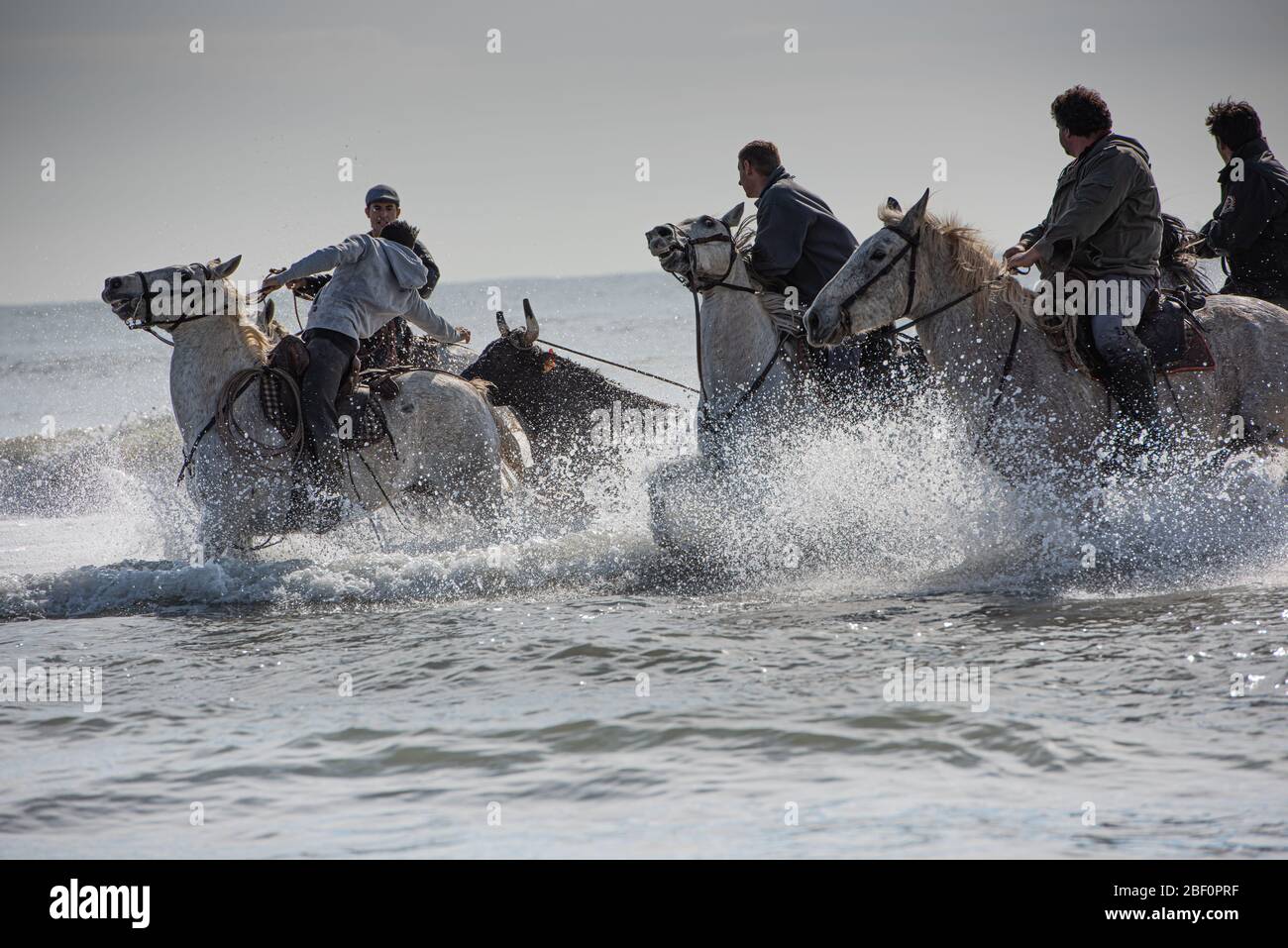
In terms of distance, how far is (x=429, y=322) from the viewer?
8891 millimetres

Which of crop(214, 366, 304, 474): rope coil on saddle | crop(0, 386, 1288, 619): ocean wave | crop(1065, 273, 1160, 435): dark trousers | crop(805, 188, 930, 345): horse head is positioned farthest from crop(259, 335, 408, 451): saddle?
crop(1065, 273, 1160, 435): dark trousers

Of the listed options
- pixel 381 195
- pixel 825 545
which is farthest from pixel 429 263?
pixel 825 545

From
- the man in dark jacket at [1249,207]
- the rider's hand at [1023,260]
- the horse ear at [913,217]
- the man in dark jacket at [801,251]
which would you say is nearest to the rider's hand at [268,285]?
the man in dark jacket at [801,251]

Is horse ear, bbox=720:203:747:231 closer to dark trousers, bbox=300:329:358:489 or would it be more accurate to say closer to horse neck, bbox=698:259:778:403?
horse neck, bbox=698:259:778:403

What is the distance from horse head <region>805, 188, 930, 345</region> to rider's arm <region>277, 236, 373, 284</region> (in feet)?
9.93

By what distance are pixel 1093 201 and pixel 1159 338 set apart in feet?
2.76

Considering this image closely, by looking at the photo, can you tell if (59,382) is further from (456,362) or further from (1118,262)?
(1118,262)

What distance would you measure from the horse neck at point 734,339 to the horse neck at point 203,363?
274cm

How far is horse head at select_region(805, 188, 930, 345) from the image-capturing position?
6641mm

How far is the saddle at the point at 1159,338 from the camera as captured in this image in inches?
268

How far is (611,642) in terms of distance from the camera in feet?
20.3

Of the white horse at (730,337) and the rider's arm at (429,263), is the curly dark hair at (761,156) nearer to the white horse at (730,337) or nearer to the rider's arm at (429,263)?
the white horse at (730,337)

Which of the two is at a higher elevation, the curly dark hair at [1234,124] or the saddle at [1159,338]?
the curly dark hair at [1234,124]
